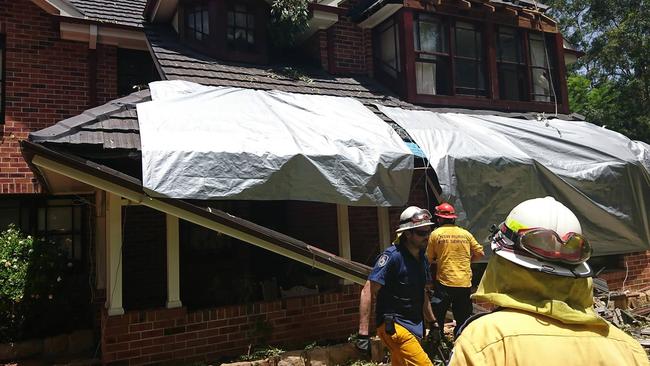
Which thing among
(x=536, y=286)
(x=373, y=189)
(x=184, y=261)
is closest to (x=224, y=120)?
(x=373, y=189)

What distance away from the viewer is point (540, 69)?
984cm

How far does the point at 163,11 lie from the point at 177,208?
5147mm

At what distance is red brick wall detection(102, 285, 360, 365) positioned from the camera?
4.84 m

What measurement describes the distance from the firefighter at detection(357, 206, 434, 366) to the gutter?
1.24 metres

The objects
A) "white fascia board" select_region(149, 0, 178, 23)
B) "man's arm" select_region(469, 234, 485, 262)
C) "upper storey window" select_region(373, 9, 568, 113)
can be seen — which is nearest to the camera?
"man's arm" select_region(469, 234, 485, 262)

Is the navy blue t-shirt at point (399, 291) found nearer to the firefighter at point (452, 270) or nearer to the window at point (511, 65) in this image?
the firefighter at point (452, 270)

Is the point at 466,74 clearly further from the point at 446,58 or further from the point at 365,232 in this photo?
the point at 365,232

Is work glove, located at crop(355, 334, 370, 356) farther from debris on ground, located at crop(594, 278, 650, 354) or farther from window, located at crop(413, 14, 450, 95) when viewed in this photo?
window, located at crop(413, 14, 450, 95)

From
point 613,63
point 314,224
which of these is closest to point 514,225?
point 314,224

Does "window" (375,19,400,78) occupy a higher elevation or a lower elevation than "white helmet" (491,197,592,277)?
higher

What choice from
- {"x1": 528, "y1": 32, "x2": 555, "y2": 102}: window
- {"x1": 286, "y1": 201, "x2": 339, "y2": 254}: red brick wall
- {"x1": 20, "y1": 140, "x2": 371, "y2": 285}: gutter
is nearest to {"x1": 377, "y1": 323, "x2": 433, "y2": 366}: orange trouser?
{"x1": 20, "y1": 140, "x2": 371, "y2": 285}: gutter

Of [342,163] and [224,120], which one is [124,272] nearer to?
[224,120]

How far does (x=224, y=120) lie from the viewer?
5387 mm

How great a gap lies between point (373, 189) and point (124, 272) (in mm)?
4314
